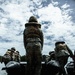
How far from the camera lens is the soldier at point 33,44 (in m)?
9.74

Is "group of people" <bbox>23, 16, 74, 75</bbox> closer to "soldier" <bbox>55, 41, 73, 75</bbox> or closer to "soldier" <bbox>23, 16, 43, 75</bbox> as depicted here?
"soldier" <bbox>23, 16, 43, 75</bbox>

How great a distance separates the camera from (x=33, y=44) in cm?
977

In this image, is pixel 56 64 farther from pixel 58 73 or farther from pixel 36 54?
pixel 36 54

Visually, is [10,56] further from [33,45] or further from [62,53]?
[33,45]

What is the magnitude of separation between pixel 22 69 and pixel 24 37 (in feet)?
4.36

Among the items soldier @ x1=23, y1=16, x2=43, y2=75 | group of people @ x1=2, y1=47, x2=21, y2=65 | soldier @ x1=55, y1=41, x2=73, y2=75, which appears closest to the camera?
soldier @ x1=23, y1=16, x2=43, y2=75

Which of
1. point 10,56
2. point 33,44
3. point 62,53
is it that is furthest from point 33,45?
point 10,56

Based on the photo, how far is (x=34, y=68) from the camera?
388 inches

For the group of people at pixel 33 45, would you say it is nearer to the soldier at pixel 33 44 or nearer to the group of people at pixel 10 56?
the soldier at pixel 33 44

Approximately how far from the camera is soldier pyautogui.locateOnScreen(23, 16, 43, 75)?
9.74 meters

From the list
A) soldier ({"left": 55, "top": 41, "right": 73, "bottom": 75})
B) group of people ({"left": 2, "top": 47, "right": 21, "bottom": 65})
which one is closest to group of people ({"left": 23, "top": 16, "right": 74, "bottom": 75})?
soldier ({"left": 55, "top": 41, "right": 73, "bottom": 75})

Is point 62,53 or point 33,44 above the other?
point 33,44

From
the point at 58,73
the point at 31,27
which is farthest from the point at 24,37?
the point at 58,73

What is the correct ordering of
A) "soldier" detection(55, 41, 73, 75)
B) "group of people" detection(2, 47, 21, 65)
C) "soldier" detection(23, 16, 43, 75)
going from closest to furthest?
→ "soldier" detection(23, 16, 43, 75)
"soldier" detection(55, 41, 73, 75)
"group of people" detection(2, 47, 21, 65)
